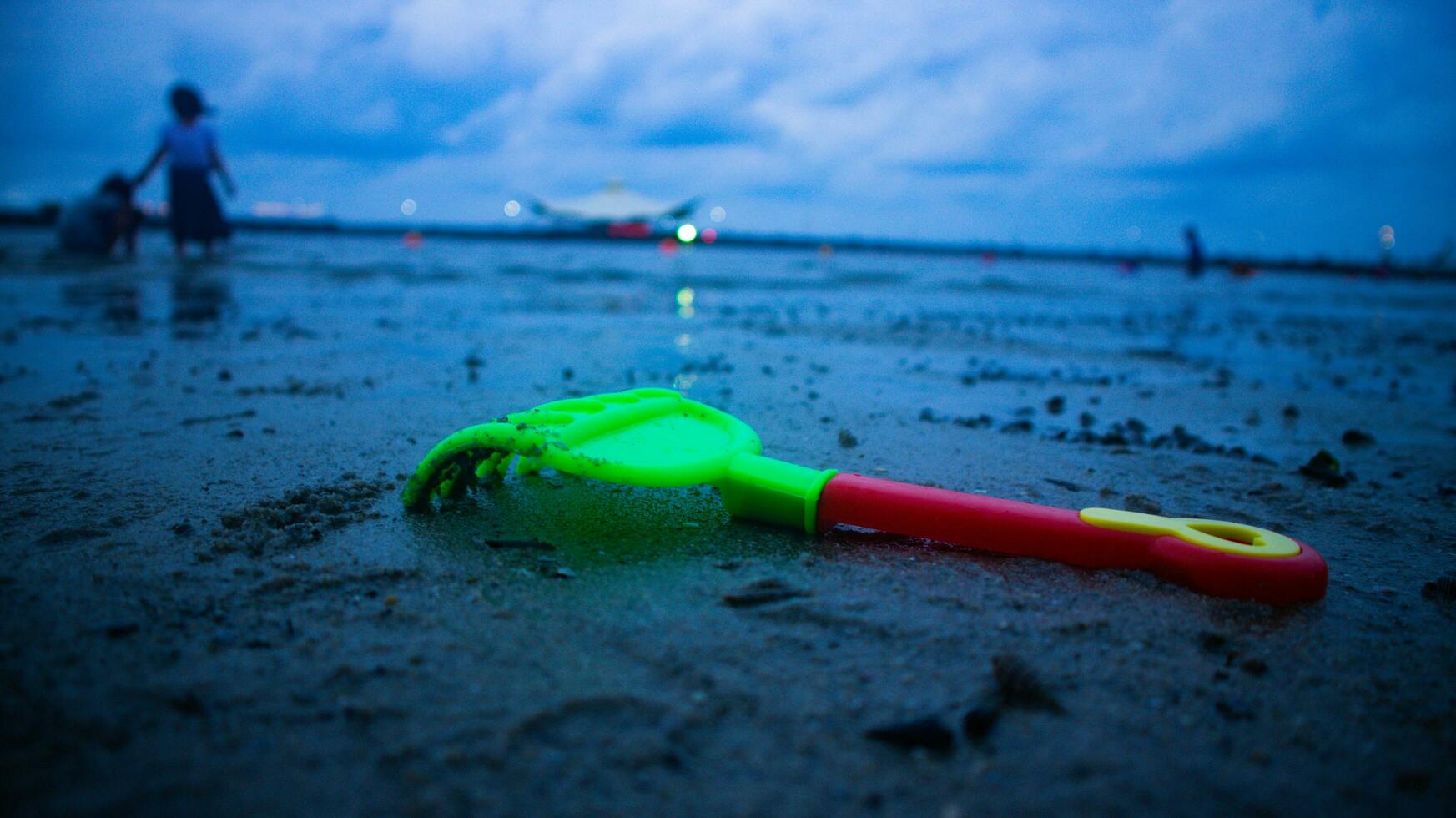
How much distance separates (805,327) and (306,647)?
20.5 feet

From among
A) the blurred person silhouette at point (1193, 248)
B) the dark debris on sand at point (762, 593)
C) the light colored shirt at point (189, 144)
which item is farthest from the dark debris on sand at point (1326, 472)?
the blurred person silhouette at point (1193, 248)

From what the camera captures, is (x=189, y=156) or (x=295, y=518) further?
(x=189, y=156)

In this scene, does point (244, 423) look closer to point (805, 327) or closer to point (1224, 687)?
point (1224, 687)

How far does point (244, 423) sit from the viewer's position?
293cm

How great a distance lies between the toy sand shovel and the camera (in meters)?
1.66

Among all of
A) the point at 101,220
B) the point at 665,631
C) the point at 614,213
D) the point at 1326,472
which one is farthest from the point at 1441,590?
the point at 614,213

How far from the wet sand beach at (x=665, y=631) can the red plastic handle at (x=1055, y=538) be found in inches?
1.9

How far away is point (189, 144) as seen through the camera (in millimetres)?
9992

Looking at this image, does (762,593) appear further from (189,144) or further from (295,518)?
(189,144)

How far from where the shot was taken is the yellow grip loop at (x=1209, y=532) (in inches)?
66.0

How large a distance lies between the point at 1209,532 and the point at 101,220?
600 inches

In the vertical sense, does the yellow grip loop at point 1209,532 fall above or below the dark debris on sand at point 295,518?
above

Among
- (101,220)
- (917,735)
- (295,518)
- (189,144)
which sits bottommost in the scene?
(917,735)

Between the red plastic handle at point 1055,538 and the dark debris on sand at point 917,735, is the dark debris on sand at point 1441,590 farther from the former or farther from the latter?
the dark debris on sand at point 917,735
